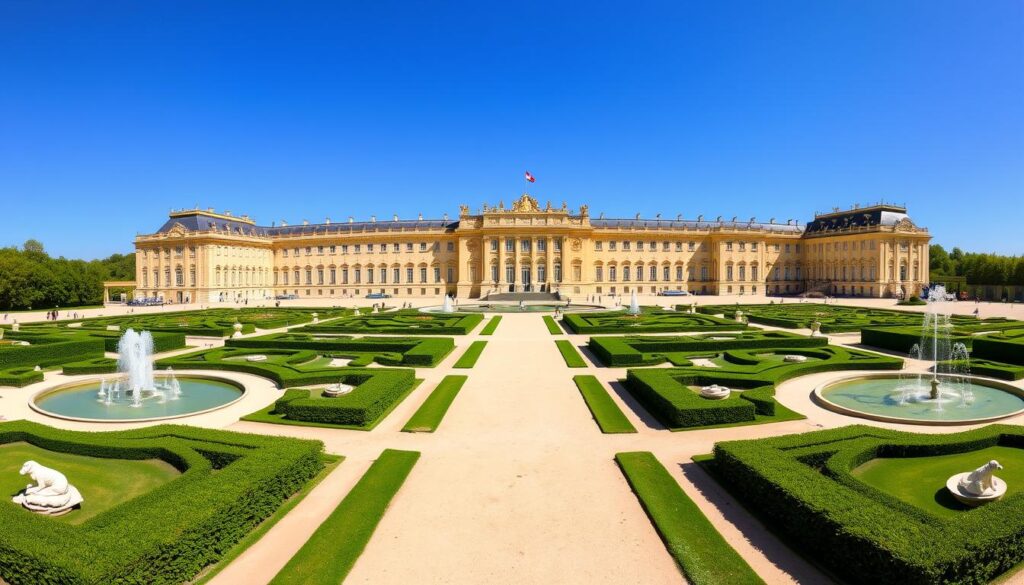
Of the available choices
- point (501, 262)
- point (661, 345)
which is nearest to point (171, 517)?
point (661, 345)

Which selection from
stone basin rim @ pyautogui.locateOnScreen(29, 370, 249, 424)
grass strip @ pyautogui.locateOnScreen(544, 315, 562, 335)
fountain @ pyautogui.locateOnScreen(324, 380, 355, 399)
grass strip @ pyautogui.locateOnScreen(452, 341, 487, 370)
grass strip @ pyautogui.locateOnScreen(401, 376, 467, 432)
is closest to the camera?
grass strip @ pyautogui.locateOnScreen(401, 376, 467, 432)

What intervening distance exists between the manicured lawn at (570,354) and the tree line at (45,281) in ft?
200

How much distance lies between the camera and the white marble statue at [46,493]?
8078 mm

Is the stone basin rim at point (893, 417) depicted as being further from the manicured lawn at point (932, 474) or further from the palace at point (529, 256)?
the palace at point (529, 256)

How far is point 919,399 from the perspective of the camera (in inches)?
598

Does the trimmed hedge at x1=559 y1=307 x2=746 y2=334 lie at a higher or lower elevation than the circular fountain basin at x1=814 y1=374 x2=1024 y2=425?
higher

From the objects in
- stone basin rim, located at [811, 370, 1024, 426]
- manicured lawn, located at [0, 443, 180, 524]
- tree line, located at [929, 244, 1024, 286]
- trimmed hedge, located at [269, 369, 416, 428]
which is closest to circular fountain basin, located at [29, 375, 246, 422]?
trimmed hedge, located at [269, 369, 416, 428]

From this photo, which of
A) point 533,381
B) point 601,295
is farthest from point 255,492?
point 601,295

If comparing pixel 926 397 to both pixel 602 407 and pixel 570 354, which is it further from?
pixel 570 354

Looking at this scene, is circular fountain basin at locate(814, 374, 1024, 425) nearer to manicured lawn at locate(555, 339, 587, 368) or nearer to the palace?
manicured lawn at locate(555, 339, 587, 368)

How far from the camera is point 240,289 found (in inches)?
2783

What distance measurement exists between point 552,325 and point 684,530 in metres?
26.8

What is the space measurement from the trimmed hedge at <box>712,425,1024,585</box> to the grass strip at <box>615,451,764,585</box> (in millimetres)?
1001

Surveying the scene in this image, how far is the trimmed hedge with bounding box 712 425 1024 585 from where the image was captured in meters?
6.13
